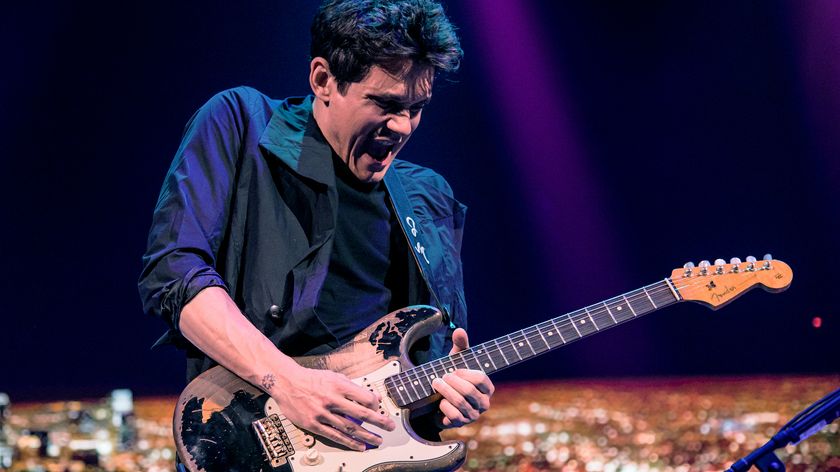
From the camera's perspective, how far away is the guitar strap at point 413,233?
8.55 ft

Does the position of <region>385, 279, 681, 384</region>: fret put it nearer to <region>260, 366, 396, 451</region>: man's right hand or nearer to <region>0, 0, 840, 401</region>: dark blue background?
<region>260, 366, 396, 451</region>: man's right hand

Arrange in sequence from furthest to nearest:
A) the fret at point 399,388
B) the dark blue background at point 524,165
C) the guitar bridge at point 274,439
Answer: the dark blue background at point 524,165 → the fret at point 399,388 → the guitar bridge at point 274,439

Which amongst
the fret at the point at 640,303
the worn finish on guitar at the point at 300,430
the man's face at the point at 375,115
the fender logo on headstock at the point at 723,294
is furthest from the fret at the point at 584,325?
the man's face at the point at 375,115

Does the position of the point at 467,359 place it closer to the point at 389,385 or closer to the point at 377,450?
the point at 389,385

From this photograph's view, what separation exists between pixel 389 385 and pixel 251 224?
0.64m

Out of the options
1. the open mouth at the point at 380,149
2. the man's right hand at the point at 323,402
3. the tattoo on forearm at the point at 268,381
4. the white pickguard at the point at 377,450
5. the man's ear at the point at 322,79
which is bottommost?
the white pickguard at the point at 377,450

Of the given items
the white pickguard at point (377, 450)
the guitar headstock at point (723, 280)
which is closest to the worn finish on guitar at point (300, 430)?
the white pickguard at point (377, 450)

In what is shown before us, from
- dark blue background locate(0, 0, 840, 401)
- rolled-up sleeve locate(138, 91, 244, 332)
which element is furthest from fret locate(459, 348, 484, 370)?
dark blue background locate(0, 0, 840, 401)

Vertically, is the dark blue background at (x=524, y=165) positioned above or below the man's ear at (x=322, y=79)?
below

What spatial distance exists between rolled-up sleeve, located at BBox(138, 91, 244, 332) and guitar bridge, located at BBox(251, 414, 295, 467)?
0.36 meters

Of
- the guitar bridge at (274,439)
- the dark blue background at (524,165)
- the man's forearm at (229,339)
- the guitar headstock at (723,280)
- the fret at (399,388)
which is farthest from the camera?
the dark blue background at (524,165)

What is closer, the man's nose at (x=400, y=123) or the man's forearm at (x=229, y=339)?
the man's forearm at (x=229, y=339)

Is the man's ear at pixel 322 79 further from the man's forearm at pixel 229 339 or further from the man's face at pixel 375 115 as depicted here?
the man's forearm at pixel 229 339

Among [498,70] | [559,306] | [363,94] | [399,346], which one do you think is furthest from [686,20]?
[399,346]
